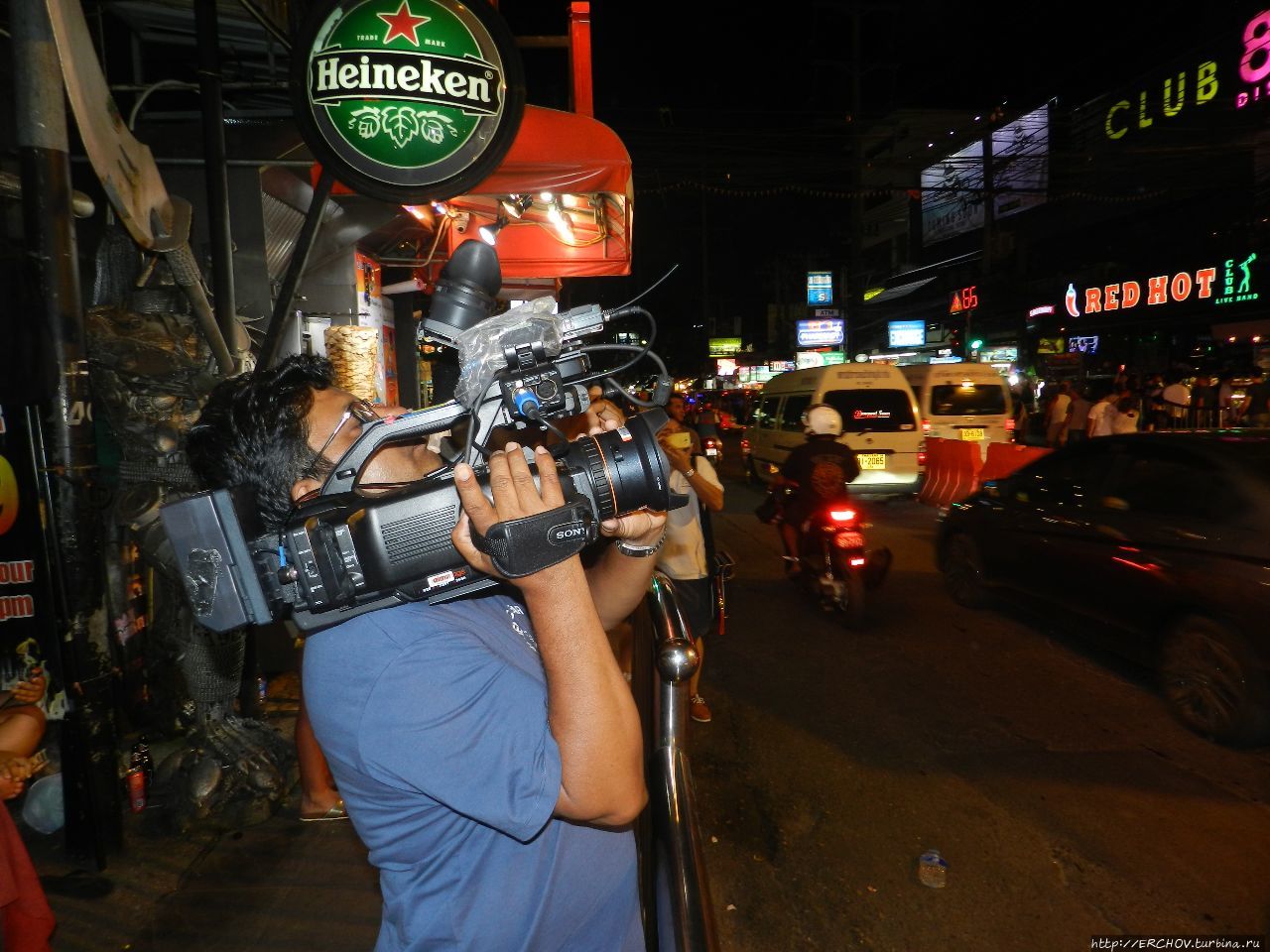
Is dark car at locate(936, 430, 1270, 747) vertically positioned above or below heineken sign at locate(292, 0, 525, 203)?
below

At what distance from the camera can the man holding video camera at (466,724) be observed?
1.12 m

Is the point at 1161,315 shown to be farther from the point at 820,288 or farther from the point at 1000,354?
the point at 820,288

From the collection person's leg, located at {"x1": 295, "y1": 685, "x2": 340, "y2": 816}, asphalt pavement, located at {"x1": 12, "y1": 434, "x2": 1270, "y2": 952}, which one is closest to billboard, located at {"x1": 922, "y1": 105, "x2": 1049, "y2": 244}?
asphalt pavement, located at {"x1": 12, "y1": 434, "x2": 1270, "y2": 952}

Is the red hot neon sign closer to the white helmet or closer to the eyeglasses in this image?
the white helmet

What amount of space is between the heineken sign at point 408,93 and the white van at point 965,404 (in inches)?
432

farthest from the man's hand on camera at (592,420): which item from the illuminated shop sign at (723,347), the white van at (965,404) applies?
the illuminated shop sign at (723,347)

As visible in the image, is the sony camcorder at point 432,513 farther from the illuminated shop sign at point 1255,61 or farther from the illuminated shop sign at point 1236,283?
the illuminated shop sign at point 1255,61

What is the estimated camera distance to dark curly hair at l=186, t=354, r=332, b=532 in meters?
1.34

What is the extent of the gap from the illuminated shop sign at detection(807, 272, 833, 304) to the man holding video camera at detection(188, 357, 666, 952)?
35313mm

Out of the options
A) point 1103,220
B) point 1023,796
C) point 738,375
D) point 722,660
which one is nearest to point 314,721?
point 1023,796

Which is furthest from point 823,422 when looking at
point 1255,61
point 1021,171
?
point 1021,171

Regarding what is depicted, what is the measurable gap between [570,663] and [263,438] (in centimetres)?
69

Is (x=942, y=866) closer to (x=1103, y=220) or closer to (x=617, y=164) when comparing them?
(x=617, y=164)

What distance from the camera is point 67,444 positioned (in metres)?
2.88
